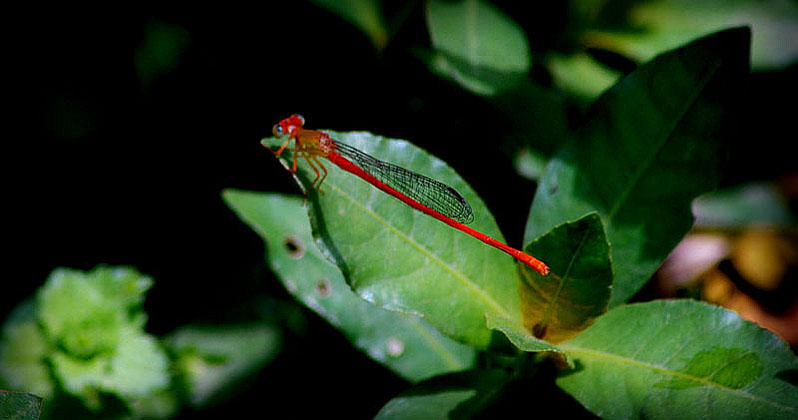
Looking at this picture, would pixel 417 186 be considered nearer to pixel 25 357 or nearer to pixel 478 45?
pixel 478 45

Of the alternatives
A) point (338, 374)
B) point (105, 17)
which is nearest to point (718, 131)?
point (338, 374)

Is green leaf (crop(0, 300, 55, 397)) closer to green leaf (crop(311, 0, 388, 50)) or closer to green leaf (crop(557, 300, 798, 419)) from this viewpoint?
green leaf (crop(311, 0, 388, 50))

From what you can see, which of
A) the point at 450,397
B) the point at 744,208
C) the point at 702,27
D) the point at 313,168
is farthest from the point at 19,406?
the point at 744,208

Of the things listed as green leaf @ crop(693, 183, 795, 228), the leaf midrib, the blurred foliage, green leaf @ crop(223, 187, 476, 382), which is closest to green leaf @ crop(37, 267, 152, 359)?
the blurred foliage

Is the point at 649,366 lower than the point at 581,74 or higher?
lower

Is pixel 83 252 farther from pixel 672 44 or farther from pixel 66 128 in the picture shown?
pixel 672 44
